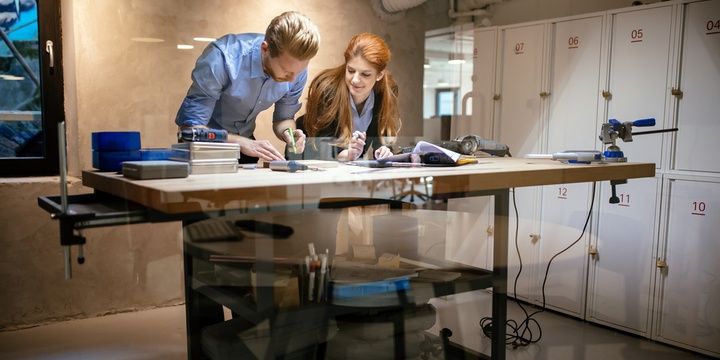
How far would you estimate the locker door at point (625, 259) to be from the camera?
2.90 meters

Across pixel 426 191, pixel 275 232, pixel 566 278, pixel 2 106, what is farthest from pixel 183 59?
pixel 566 278

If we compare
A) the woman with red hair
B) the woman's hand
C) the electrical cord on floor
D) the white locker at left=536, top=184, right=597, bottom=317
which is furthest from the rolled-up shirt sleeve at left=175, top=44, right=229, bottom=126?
the white locker at left=536, top=184, right=597, bottom=317

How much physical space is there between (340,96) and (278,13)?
40cm

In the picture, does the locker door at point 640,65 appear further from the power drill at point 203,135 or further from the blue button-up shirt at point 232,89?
the power drill at point 203,135

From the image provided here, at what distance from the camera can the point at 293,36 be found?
215 centimetres

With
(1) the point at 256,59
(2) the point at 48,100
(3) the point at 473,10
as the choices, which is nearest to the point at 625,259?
(3) the point at 473,10

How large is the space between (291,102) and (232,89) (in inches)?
9.4

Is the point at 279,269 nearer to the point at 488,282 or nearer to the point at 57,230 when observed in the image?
the point at 57,230

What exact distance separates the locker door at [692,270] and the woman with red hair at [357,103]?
1517mm

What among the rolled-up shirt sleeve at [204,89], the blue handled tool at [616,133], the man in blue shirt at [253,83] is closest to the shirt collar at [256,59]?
the man in blue shirt at [253,83]

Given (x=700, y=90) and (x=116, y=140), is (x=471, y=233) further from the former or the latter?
(x=116, y=140)

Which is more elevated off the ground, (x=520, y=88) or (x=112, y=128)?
(x=520, y=88)

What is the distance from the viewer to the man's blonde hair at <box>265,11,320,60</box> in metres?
2.10

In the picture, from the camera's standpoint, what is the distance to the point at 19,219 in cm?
170
